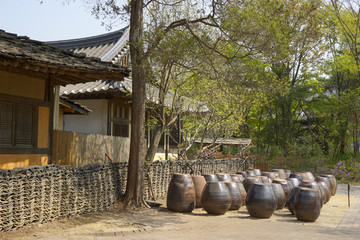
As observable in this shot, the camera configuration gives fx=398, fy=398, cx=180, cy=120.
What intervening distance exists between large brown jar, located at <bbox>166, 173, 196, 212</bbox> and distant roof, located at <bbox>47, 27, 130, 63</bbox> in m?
7.86

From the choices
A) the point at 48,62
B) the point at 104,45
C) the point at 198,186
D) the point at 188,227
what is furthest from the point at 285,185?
the point at 104,45

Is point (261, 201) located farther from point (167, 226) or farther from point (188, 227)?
point (167, 226)

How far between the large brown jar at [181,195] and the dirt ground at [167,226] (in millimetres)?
209

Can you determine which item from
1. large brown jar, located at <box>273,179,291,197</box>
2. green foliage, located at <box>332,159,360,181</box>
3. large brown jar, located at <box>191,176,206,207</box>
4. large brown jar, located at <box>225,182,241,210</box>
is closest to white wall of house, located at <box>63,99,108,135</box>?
large brown jar, located at <box>191,176,206,207</box>

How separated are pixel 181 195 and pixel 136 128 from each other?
82.8 inches

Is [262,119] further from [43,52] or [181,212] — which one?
[43,52]

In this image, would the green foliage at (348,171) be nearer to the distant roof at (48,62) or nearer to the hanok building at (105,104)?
the hanok building at (105,104)

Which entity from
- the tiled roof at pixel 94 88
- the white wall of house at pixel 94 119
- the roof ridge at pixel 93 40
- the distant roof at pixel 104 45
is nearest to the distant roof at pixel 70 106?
the tiled roof at pixel 94 88

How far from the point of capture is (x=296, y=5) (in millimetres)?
8945

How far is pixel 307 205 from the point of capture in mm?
9438

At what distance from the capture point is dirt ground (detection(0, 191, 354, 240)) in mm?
7281

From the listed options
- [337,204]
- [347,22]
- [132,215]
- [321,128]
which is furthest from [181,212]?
[321,128]

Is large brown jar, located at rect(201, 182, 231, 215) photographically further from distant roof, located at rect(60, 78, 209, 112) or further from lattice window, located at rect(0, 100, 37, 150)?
distant roof, located at rect(60, 78, 209, 112)

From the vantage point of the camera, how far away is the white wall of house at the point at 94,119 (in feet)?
48.6
